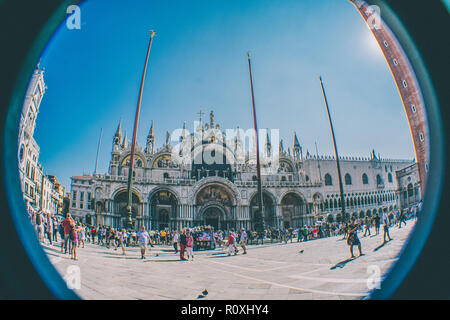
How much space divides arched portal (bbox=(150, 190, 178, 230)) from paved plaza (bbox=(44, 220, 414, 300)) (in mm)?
22463

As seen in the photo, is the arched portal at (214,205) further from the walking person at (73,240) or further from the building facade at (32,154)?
the building facade at (32,154)

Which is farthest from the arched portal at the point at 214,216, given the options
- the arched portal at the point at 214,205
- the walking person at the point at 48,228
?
the walking person at the point at 48,228

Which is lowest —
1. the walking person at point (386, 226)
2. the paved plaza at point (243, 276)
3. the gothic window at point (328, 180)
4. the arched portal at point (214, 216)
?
the arched portal at point (214, 216)

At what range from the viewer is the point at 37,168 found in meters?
1.98

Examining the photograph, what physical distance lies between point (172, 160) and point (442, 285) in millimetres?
27577

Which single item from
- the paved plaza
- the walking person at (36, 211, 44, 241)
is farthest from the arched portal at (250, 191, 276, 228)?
the walking person at (36, 211, 44, 241)

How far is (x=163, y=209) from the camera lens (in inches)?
958

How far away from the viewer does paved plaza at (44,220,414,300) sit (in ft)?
5.70

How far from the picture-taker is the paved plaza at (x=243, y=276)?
1736mm

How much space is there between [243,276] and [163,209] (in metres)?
24.1

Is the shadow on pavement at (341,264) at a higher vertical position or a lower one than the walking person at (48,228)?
lower

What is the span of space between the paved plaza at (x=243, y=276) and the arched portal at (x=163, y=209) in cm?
2246

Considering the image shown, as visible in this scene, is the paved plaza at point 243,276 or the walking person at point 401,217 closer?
the paved plaza at point 243,276

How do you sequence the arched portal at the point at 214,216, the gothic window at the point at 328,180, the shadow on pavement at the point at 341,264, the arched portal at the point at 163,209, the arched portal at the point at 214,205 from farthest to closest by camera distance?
the arched portal at the point at 214,216
the arched portal at the point at 214,205
the arched portal at the point at 163,209
the gothic window at the point at 328,180
the shadow on pavement at the point at 341,264
